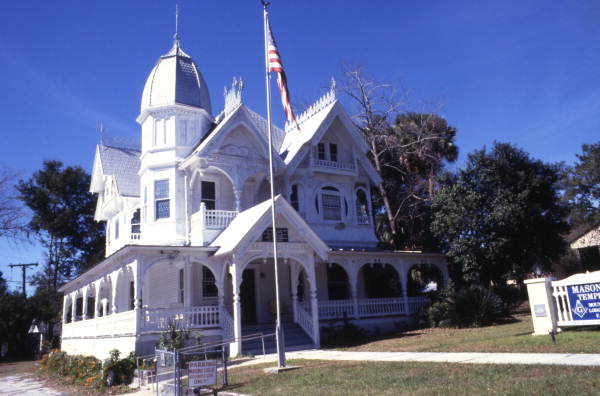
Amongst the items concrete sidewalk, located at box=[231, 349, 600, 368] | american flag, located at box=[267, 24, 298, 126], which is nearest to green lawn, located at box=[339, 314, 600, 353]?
concrete sidewalk, located at box=[231, 349, 600, 368]

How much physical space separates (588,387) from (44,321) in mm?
47832

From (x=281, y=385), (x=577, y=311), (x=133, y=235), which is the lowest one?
(x=281, y=385)

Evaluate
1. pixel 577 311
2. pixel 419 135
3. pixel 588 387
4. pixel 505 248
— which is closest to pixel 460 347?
pixel 577 311

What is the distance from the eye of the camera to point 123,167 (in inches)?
1220

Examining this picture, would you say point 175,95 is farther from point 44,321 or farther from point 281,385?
point 44,321

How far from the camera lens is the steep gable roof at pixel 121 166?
97.3ft

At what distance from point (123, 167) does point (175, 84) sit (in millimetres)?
7015

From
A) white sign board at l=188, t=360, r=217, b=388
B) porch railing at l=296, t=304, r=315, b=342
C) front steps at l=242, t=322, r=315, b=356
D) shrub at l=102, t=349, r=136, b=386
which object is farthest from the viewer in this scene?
porch railing at l=296, t=304, r=315, b=342

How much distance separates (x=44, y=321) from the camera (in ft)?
153

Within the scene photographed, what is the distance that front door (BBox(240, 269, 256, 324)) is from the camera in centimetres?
2503

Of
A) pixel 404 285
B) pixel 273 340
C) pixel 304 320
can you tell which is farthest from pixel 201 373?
pixel 404 285

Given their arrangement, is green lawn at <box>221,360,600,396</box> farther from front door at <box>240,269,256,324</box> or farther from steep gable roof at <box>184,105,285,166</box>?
steep gable roof at <box>184,105,285,166</box>

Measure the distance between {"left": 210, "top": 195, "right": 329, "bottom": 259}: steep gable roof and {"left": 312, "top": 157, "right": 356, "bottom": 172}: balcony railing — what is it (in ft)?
22.6

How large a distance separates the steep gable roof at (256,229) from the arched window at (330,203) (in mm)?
6405
